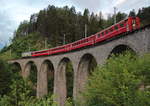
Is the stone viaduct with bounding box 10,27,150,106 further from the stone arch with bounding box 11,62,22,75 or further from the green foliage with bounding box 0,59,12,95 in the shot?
the green foliage with bounding box 0,59,12,95

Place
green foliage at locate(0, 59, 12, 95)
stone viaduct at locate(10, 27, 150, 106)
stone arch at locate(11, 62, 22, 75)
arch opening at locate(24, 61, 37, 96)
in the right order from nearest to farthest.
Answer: stone viaduct at locate(10, 27, 150, 106) → green foliage at locate(0, 59, 12, 95) → arch opening at locate(24, 61, 37, 96) → stone arch at locate(11, 62, 22, 75)

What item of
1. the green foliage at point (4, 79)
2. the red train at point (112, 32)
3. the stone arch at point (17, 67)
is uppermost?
the red train at point (112, 32)

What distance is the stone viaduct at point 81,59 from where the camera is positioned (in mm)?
10758

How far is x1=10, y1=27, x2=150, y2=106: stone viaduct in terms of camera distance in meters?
10.8

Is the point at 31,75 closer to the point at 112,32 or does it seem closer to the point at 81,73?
the point at 81,73

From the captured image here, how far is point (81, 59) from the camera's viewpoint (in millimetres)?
19188

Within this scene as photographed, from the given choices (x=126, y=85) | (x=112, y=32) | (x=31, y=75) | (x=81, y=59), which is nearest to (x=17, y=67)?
(x=31, y=75)

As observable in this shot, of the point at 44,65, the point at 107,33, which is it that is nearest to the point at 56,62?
the point at 44,65

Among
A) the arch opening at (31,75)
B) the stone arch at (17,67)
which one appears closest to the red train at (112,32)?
the arch opening at (31,75)

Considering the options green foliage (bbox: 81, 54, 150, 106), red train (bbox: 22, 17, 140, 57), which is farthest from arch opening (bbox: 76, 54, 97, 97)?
green foliage (bbox: 81, 54, 150, 106)

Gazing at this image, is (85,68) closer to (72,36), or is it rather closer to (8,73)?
(8,73)

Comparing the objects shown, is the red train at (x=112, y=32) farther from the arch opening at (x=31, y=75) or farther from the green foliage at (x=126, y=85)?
the arch opening at (x=31, y=75)

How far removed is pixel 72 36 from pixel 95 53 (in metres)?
34.7

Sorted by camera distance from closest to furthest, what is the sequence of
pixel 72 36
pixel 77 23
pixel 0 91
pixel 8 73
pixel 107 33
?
1. pixel 107 33
2. pixel 0 91
3. pixel 8 73
4. pixel 72 36
5. pixel 77 23
